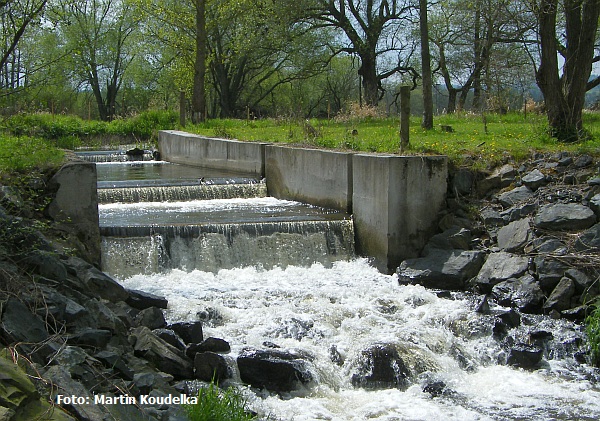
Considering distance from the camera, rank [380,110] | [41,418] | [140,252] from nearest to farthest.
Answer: [41,418]
[140,252]
[380,110]

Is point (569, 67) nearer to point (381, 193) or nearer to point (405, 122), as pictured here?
point (405, 122)

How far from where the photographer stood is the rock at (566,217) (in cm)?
1012

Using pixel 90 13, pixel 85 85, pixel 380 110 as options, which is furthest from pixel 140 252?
pixel 85 85

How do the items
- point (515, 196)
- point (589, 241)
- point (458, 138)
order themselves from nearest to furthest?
point (589, 241), point (515, 196), point (458, 138)

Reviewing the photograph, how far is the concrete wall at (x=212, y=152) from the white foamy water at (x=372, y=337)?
5.63 metres

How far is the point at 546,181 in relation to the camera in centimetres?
1129

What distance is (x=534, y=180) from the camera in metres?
11.3

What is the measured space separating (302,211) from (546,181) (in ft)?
13.8

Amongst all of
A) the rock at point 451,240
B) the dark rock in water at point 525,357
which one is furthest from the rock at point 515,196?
the dark rock in water at point 525,357

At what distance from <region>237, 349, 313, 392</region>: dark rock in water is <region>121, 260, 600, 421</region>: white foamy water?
131mm

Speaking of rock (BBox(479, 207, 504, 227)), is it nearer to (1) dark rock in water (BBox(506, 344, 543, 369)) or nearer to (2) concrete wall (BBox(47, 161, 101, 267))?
(1) dark rock in water (BBox(506, 344, 543, 369))

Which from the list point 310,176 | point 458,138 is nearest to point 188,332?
point 310,176

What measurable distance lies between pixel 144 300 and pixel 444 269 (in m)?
4.43

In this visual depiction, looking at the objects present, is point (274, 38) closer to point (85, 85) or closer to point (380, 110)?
point (380, 110)
